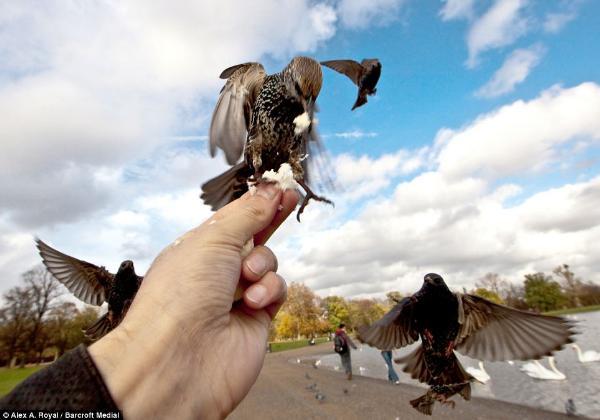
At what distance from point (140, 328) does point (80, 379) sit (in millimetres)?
422

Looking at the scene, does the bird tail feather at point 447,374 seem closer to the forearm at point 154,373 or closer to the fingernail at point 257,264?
the fingernail at point 257,264

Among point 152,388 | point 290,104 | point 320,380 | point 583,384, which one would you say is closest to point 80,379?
point 152,388

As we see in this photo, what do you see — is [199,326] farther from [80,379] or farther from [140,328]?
[80,379]

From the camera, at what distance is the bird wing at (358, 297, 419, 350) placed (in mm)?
5883

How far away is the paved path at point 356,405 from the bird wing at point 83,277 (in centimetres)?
765

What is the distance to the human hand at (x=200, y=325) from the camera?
5.59ft

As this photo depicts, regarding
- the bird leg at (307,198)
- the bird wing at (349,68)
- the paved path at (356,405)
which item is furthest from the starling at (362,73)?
the paved path at (356,405)

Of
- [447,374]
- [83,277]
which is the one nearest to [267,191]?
[447,374]

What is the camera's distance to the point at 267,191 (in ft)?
9.45

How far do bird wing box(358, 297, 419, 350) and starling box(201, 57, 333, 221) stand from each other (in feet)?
10.5

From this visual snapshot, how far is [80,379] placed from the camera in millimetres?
1461

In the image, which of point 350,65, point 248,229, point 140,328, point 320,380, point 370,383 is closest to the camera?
point 140,328

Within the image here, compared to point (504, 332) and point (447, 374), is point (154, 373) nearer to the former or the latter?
point (447, 374)

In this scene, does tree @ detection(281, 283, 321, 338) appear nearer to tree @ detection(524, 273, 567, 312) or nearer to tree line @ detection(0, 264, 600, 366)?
tree line @ detection(0, 264, 600, 366)
